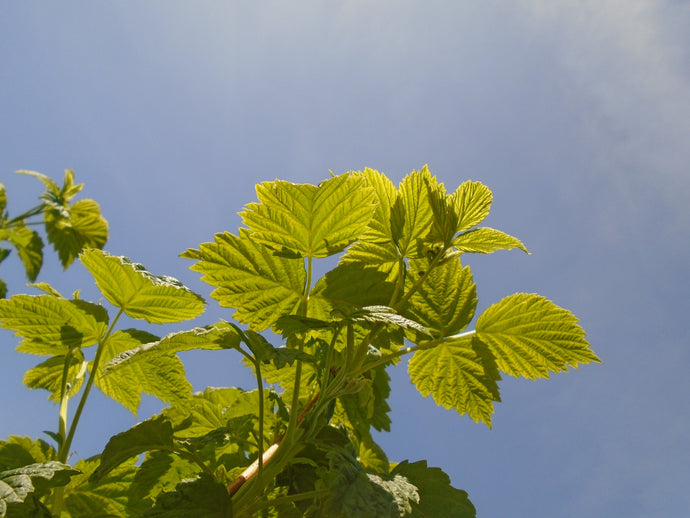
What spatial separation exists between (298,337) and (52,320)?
0.54 m

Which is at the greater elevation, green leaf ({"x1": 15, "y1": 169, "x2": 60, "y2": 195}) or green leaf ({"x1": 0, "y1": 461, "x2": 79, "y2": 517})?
green leaf ({"x1": 15, "y1": 169, "x2": 60, "y2": 195})

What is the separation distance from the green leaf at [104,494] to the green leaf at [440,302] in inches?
28.9

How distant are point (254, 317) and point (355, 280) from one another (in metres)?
0.24

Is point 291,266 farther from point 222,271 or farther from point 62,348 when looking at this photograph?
point 62,348

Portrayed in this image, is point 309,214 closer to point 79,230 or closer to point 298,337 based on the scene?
point 298,337

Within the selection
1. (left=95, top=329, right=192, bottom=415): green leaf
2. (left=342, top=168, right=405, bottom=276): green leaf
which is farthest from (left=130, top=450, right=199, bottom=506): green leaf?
(left=342, top=168, right=405, bottom=276): green leaf

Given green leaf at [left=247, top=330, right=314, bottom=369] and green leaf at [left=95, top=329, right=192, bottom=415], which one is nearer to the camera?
green leaf at [left=247, top=330, right=314, bottom=369]

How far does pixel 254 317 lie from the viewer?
3.75 ft

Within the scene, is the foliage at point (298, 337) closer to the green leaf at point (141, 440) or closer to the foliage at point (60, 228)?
the green leaf at point (141, 440)

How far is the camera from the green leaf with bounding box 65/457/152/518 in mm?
1158

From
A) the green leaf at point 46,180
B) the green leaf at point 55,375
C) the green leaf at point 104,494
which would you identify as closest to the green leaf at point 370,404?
the green leaf at point 104,494

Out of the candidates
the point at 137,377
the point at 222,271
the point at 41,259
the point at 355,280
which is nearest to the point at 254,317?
the point at 222,271

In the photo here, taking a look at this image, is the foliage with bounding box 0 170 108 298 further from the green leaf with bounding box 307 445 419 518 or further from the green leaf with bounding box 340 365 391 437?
the green leaf with bounding box 307 445 419 518

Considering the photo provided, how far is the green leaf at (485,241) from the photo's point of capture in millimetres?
1163
